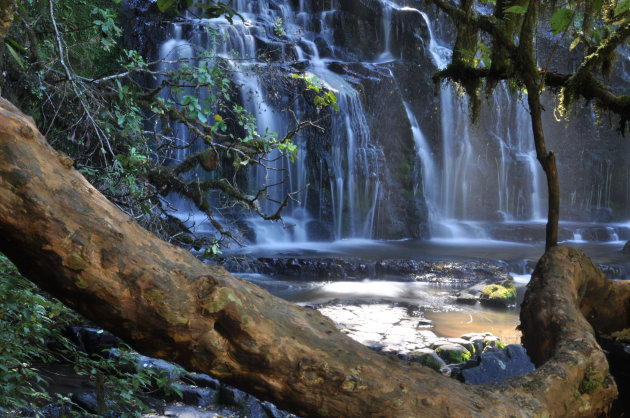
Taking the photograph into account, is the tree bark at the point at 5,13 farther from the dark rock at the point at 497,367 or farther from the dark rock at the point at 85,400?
the dark rock at the point at 497,367

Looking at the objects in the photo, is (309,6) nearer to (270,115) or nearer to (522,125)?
(270,115)

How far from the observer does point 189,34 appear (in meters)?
A: 14.7

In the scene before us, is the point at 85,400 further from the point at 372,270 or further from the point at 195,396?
the point at 372,270

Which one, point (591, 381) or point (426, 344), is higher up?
point (591, 381)

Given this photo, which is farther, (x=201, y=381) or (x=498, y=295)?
(x=498, y=295)

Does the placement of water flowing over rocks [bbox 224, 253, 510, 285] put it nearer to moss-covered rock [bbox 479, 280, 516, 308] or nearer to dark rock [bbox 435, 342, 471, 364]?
moss-covered rock [bbox 479, 280, 516, 308]

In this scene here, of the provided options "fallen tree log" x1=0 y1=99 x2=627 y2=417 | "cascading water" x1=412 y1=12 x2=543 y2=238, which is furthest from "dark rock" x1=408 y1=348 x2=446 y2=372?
"cascading water" x1=412 y1=12 x2=543 y2=238

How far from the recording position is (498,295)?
29.7 ft

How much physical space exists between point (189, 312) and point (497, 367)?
4829 millimetres

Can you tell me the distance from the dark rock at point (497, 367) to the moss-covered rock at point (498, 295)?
3.32 m

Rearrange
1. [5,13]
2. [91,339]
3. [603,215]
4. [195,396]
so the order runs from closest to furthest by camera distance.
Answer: [5,13], [195,396], [91,339], [603,215]

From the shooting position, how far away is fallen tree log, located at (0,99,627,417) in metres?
1.26

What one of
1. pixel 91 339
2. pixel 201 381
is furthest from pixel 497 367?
pixel 91 339

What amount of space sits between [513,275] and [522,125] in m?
11.0
